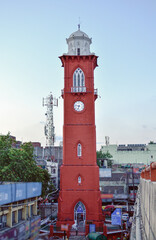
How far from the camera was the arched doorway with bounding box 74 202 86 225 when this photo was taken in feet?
105

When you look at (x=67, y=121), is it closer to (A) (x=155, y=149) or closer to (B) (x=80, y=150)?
(B) (x=80, y=150)

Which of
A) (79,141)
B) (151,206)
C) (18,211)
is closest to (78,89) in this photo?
(79,141)

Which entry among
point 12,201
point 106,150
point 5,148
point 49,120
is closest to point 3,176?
point 5,148

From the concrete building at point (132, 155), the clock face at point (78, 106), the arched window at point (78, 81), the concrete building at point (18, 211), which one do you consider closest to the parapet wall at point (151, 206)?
the concrete building at point (18, 211)

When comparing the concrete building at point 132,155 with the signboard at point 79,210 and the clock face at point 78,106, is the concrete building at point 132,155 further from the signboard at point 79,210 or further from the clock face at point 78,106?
the signboard at point 79,210

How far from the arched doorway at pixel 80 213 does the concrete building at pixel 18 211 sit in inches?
560

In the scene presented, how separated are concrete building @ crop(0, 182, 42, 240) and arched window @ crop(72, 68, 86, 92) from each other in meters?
19.0

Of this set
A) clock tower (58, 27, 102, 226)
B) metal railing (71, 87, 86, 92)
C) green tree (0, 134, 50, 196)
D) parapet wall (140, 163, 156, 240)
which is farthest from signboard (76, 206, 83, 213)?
parapet wall (140, 163, 156, 240)

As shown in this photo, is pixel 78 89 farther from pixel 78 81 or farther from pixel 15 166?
pixel 15 166

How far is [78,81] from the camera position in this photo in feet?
117

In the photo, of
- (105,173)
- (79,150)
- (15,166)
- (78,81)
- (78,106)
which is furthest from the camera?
(105,173)

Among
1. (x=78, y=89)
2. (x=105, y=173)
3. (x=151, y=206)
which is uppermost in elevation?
(x=78, y=89)

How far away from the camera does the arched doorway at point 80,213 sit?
31.9 metres

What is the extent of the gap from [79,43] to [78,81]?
20.2ft
